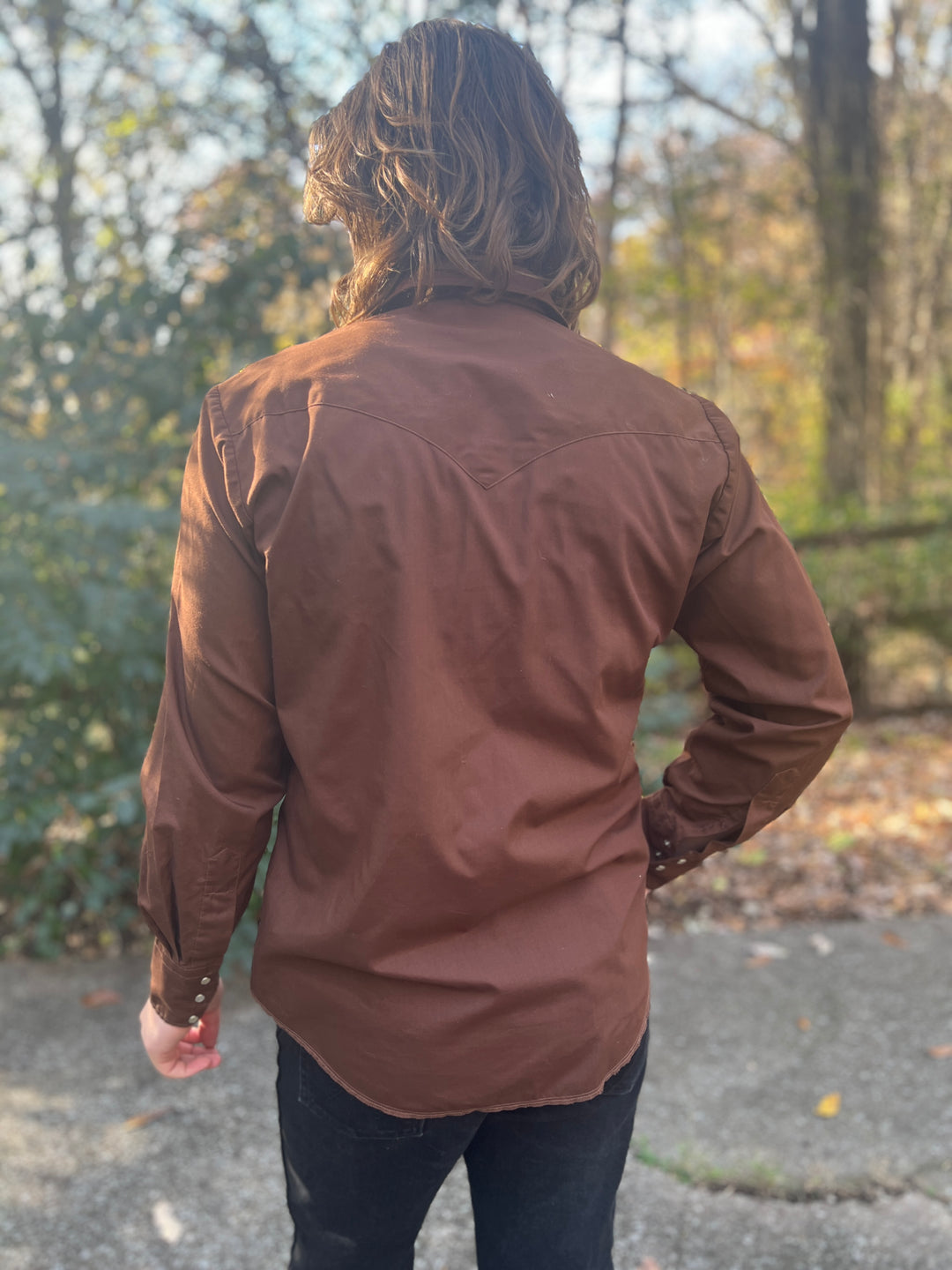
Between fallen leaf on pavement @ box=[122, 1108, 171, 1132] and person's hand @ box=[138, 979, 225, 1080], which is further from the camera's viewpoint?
fallen leaf on pavement @ box=[122, 1108, 171, 1132]

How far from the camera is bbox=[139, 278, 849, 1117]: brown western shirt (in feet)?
3.57

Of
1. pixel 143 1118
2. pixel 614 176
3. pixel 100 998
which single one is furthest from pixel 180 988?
pixel 614 176

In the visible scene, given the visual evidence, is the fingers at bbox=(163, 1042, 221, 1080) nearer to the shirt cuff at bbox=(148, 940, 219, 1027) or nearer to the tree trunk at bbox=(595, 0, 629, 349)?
the shirt cuff at bbox=(148, 940, 219, 1027)

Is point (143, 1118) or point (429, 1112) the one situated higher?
point (429, 1112)

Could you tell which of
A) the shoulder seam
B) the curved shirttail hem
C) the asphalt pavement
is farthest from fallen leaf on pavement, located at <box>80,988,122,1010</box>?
the shoulder seam

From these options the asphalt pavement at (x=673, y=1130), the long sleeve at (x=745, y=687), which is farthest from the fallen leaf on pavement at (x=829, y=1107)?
the long sleeve at (x=745, y=687)

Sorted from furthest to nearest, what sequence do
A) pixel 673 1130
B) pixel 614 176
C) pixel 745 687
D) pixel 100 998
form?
pixel 614 176
pixel 100 998
pixel 673 1130
pixel 745 687

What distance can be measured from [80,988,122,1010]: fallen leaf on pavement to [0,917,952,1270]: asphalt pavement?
0.04ft

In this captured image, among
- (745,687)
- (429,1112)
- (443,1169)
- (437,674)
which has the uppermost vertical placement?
(437,674)

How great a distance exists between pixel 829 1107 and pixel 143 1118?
5.93ft

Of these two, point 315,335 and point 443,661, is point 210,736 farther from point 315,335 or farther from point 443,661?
point 315,335

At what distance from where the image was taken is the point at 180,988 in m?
1.30

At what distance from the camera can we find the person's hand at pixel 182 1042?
1.36 m

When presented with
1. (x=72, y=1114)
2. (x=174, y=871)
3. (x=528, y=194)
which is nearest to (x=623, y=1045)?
(x=174, y=871)
